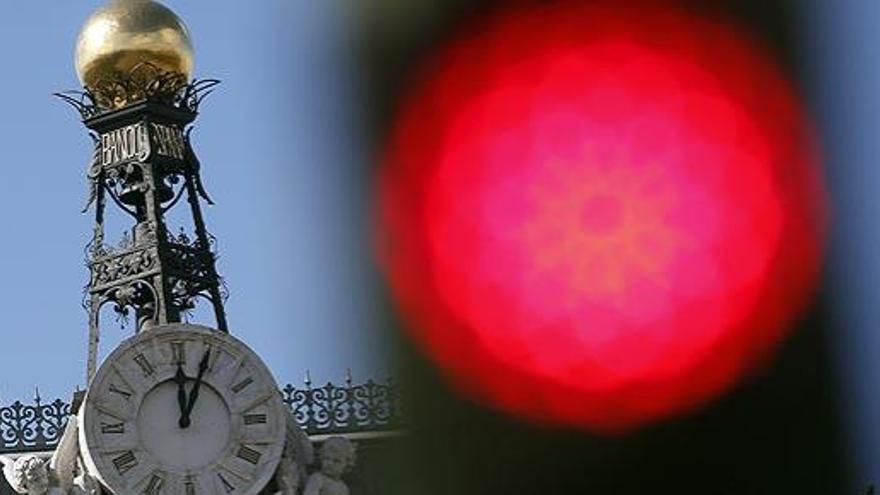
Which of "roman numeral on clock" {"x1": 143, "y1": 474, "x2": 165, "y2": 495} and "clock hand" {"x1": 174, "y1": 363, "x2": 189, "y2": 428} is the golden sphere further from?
"roman numeral on clock" {"x1": 143, "y1": 474, "x2": 165, "y2": 495}

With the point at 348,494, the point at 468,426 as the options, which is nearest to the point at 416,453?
the point at 468,426

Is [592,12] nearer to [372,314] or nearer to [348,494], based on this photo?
[372,314]

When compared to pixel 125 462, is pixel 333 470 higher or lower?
lower

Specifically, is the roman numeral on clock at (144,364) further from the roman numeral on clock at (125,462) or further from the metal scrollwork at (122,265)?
the metal scrollwork at (122,265)

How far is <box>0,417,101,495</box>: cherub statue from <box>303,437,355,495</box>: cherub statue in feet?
6.45

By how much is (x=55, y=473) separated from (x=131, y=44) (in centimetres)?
555

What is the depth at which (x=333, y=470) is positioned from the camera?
90.9 feet

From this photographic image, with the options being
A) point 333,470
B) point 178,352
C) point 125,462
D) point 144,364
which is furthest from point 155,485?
point 333,470

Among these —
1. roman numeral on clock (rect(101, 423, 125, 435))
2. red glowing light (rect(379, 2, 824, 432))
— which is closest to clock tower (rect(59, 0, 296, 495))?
roman numeral on clock (rect(101, 423, 125, 435))

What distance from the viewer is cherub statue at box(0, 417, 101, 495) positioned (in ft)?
87.6

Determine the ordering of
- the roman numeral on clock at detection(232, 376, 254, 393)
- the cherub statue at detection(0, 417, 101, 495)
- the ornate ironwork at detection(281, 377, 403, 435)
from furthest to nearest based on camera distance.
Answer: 1. the ornate ironwork at detection(281, 377, 403, 435)
2. the roman numeral on clock at detection(232, 376, 254, 393)
3. the cherub statue at detection(0, 417, 101, 495)

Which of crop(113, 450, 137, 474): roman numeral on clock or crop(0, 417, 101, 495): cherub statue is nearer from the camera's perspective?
crop(0, 417, 101, 495): cherub statue

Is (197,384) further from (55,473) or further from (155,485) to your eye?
(55,473)

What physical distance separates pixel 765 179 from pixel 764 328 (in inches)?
8.7
